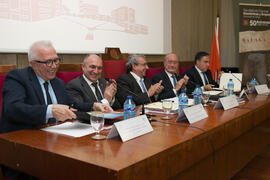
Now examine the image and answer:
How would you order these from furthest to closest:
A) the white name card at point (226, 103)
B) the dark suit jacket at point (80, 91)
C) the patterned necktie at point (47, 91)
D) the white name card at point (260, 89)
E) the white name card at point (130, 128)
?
the white name card at point (260, 89)
the dark suit jacket at point (80, 91)
the white name card at point (226, 103)
the patterned necktie at point (47, 91)
the white name card at point (130, 128)

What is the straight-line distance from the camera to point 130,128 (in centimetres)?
134

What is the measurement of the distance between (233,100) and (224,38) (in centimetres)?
415

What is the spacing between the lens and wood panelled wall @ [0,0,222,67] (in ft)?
16.3

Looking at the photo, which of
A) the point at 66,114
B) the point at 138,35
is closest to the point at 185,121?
the point at 66,114

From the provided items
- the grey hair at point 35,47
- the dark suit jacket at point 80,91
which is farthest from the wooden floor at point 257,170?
the grey hair at point 35,47

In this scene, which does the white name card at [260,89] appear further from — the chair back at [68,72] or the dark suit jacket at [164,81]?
the chair back at [68,72]

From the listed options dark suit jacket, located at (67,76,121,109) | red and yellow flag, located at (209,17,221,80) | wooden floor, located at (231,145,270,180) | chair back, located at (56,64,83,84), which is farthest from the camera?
red and yellow flag, located at (209,17,221,80)

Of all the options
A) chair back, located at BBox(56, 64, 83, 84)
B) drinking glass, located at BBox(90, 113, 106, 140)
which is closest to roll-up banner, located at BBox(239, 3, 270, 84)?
chair back, located at BBox(56, 64, 83, 84)

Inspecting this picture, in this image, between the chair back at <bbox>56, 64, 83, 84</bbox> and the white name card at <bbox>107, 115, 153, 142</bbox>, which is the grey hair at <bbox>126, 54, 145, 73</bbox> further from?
the white name card at <bbox>107, 115, 153, 142</bbox>

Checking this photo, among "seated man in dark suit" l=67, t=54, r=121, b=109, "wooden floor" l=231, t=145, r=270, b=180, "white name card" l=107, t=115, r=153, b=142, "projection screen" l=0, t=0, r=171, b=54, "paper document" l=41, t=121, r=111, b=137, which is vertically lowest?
"wooden floor" l=231, t=145, r=270, b=180

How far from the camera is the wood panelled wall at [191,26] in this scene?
4.96 meters

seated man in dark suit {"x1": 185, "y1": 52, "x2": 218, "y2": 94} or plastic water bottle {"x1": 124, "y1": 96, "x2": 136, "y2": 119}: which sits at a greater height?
seated man in dark suit {"x1": 185, "y1": 52, "x2": 218, "y2": 94}

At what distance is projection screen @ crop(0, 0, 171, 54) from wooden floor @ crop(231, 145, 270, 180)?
6.78 feet

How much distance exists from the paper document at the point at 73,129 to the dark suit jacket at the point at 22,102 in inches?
3.3
